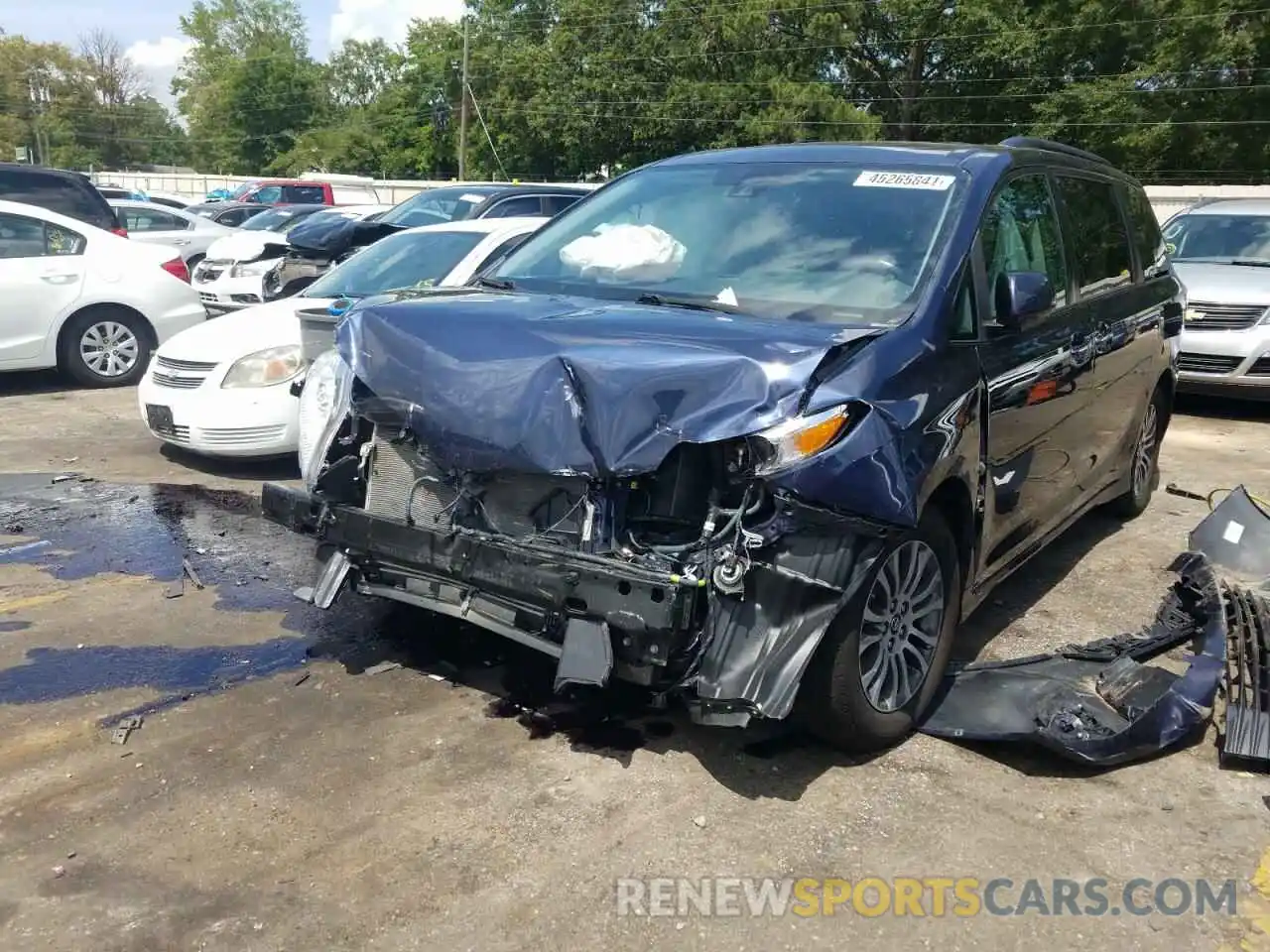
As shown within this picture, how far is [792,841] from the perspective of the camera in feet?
10.4

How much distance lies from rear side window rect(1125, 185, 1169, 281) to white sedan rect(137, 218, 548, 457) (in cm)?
360

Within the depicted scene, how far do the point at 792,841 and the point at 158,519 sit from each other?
4288 millimetres

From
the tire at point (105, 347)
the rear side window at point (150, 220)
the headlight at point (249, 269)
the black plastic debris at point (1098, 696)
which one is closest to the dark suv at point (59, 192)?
the headlight at point (249, 269)

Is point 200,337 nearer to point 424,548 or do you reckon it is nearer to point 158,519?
point 158,519

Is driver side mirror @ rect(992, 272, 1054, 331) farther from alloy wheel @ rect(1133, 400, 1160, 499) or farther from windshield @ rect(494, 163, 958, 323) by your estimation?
alloy wheel @ rect(1133, 400, 1160, 499)

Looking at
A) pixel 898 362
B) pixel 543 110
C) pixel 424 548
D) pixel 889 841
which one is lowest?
pixel 889 841

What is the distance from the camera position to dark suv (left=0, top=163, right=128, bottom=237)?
11.1 m

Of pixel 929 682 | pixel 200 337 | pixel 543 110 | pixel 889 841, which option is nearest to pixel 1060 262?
pixel 929 682

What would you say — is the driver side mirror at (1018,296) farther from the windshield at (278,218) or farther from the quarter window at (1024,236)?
the windshield at (278,218)

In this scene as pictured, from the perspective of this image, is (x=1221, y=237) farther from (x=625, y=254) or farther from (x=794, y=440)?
(x=794, y=440)

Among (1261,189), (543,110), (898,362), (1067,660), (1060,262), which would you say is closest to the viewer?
(898,362)

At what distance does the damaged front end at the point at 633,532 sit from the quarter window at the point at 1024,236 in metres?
1.16

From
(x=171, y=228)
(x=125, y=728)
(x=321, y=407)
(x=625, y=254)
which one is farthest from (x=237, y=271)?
(x=125, y=728)

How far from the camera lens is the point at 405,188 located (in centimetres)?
4097
